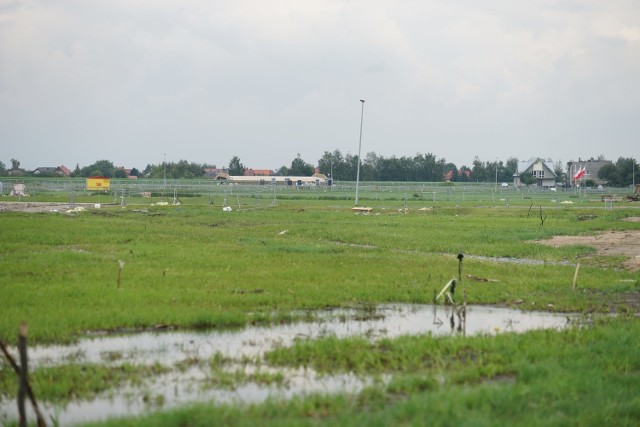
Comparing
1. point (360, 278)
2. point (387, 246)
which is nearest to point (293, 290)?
point (360, 278)

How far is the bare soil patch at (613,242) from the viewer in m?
25.7

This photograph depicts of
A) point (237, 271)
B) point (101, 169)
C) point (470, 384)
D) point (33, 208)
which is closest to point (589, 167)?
point (101, 169)

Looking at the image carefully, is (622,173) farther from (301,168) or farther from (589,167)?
(301,168)

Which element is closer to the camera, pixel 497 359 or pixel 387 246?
pixel 497 359

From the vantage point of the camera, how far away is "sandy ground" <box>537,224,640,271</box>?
25.7 metres

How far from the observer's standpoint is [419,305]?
53.1 ft

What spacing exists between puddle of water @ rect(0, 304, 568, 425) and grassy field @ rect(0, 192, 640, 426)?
1.60ft

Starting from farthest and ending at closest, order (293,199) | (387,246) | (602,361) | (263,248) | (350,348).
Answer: (293,199)
(387,246)
(263,248)
(350,348)
(602,361)

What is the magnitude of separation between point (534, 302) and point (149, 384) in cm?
936

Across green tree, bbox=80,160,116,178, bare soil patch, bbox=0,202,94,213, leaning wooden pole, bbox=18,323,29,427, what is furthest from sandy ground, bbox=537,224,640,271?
green tree, bbox=80,160,116,178

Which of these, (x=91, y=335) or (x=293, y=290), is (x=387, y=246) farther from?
(x=91, y=335)

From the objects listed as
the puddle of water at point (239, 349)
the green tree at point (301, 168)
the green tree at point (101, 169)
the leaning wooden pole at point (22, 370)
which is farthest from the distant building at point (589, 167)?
the leaning wooden pole at point (22, 370)

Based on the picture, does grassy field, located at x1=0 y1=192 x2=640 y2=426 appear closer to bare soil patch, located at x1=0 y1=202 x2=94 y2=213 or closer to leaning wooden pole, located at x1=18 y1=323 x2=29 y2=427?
leaning wooden pole, located at x1=18 y1=323 x2=29 y2=427

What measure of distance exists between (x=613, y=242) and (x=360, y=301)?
17109 millimetres
